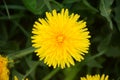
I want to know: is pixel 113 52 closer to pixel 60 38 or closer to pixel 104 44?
pixel 104 44

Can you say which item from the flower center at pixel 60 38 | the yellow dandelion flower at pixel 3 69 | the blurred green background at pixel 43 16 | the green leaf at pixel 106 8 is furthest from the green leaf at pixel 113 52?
the yellow dandelion flower at pixel 3 69

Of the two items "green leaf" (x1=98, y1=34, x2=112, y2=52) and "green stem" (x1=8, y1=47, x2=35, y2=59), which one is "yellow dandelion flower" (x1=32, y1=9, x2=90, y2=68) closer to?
"green stem" (x1=8, y1=47, x2=35, y2=59)

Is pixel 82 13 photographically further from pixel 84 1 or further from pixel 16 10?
pixel 16 10

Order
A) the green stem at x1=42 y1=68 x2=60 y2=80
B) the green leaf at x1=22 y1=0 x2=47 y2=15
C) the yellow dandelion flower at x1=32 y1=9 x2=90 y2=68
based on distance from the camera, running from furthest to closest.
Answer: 1. the green stem at x1=42 y1=68 x2=60 y2=80
2. the green leaf at x1=22 y1=0 x2=47 y2=15
3. the yellow dandelion flower at x1=32 y1=9 x2=90 y2=68

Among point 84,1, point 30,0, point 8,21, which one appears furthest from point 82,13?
point 8,21

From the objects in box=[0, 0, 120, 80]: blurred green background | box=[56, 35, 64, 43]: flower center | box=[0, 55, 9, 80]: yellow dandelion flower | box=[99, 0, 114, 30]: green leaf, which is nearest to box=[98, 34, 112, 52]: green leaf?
box=[0, 0, 120, 80]: blurred green background

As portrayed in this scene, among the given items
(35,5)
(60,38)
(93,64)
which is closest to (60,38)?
(60,38)
